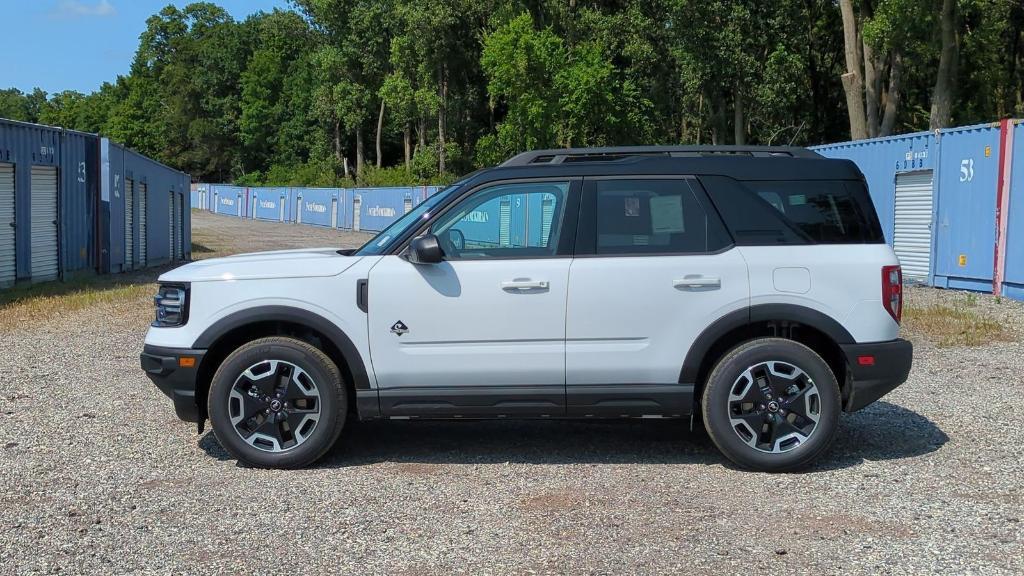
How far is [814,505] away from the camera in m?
5.43

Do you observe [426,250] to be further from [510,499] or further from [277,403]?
[510,499]

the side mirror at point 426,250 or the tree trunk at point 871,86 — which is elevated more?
the tree trunk at point 871,86

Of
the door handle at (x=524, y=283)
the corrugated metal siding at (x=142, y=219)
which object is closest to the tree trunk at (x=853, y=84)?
the corrugated metal siding at (x=142, y=219)

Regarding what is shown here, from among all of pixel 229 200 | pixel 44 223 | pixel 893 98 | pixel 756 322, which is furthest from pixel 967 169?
pixel 229 200

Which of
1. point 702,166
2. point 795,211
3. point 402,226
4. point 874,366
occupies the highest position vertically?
point 702,166

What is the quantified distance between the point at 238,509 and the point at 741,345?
9.94 feet

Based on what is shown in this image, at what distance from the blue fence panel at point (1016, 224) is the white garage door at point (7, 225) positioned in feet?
53.5

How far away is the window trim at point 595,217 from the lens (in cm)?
604

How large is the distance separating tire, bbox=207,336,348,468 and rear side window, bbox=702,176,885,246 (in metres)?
2.59

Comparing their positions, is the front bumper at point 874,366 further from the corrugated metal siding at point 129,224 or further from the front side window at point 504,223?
the corrugated metal siding at point 129,224

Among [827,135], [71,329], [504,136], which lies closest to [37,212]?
[71,329]

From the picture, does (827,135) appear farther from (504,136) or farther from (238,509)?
(238,509)

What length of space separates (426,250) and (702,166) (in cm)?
180

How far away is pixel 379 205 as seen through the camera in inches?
1839
